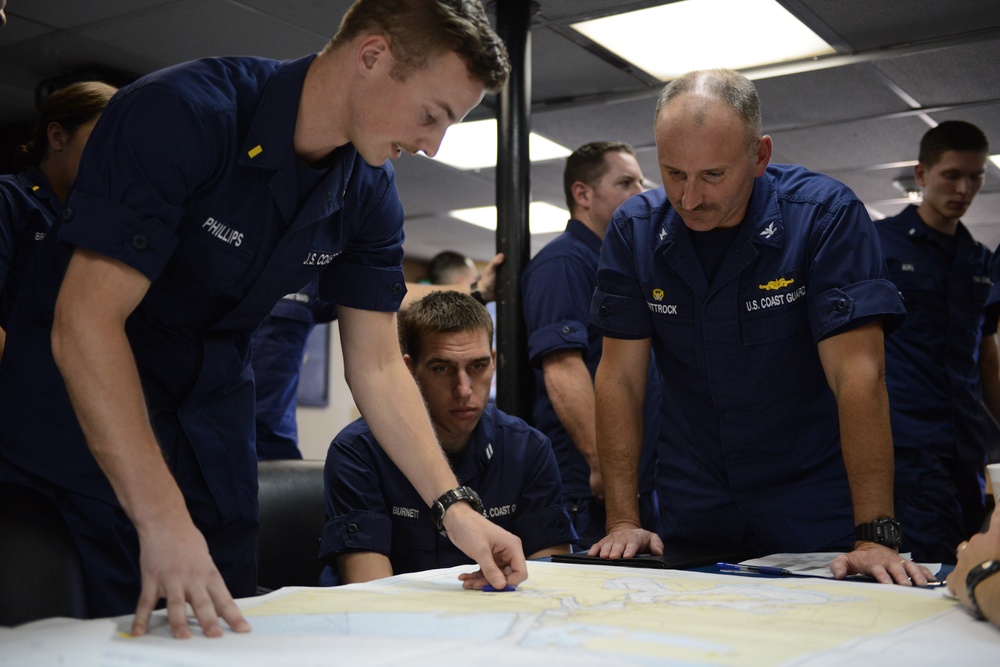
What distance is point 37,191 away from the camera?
1984mm

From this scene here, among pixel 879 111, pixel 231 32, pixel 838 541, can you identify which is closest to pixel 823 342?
pixel 838 541

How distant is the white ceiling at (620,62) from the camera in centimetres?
312

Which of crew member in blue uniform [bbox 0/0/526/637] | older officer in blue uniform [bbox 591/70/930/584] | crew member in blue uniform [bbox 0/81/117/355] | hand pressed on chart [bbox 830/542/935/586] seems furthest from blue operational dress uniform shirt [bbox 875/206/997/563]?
crew member in blue uniform [bbox 0/81/117/355]

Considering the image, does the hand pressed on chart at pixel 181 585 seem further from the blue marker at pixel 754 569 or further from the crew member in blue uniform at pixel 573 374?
the crew member in blue uniform at pixel 573 374

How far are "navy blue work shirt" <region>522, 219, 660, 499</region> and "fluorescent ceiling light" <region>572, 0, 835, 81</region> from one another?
2.89 feet

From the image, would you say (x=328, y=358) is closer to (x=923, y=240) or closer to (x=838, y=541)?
(x=923, y=240)

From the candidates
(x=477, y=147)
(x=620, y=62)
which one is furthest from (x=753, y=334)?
(x=477, y=147)

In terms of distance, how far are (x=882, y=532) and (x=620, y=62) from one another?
249 cm

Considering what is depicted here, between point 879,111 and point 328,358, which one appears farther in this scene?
point 328,358

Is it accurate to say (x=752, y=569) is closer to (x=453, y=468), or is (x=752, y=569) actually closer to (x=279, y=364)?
(x=453, y=468)

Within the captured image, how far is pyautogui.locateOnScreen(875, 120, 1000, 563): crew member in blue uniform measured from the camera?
2.74 m

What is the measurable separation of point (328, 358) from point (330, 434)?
0.59 meters

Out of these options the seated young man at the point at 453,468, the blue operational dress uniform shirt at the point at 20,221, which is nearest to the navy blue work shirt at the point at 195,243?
the seated young man at the point at 453,468

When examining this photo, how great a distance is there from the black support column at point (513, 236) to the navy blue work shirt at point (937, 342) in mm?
1065
